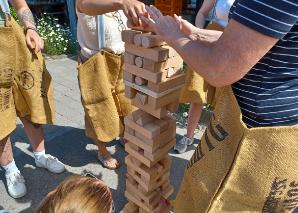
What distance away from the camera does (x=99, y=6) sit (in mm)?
1690

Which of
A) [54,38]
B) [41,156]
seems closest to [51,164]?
[41,156]

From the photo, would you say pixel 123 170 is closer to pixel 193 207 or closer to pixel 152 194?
pixel 152 194

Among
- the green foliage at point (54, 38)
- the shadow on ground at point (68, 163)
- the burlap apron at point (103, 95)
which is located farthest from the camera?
the green foliage at point (54, 38)

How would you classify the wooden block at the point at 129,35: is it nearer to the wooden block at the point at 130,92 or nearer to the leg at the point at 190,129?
the wooden block at the point at 130,92

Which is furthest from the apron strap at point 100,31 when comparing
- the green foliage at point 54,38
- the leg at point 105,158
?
the green foliage at point 54,38

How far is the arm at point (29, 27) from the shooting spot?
218cm

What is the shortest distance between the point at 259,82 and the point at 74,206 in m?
0.88

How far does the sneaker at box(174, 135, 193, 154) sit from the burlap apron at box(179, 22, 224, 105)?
0.54 m

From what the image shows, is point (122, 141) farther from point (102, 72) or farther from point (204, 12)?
point (204, 12)

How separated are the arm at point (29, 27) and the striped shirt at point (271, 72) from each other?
154 cm

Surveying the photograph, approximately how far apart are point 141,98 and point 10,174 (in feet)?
4.83

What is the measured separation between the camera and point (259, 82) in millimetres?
1129

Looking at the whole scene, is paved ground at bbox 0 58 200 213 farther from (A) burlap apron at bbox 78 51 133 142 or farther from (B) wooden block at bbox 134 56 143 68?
(B) wooden block at bbox 134 56 143 68

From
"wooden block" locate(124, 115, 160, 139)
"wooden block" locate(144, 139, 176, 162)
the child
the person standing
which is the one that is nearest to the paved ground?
the person standing
